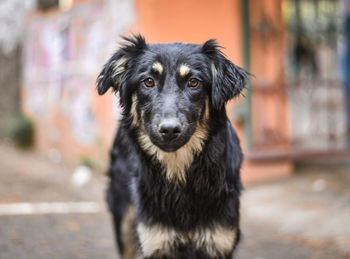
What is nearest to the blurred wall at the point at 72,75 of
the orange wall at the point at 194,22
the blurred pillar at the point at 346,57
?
the orange wall at the point at 194,22

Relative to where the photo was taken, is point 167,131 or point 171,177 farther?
point 171,177

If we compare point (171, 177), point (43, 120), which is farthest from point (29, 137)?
point (171, 177)

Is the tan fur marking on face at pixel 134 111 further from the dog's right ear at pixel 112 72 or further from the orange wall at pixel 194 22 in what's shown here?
the orange wall at pixel 194 22

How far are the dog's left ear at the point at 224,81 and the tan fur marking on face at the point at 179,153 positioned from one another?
0.11m

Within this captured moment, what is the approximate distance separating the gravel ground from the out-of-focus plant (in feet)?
7.30

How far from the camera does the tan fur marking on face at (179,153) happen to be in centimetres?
300

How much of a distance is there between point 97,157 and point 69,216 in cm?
275

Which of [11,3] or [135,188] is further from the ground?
[11,3]

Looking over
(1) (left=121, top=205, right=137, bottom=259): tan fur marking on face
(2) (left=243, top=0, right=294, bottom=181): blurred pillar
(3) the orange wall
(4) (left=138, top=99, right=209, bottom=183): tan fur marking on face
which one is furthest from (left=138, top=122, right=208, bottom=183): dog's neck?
(3) the orange wall

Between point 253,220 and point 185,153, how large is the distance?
3145 millimetres

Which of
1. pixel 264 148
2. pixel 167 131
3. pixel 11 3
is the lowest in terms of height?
pixel 264 148

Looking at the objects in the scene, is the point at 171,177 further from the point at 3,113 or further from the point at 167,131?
the point at 3,113

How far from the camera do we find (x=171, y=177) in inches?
120

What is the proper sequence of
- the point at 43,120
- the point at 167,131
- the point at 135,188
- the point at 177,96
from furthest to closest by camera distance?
the point at 43,120 → the point at 135,188 → the point at 177,96 → the point at 167,131
